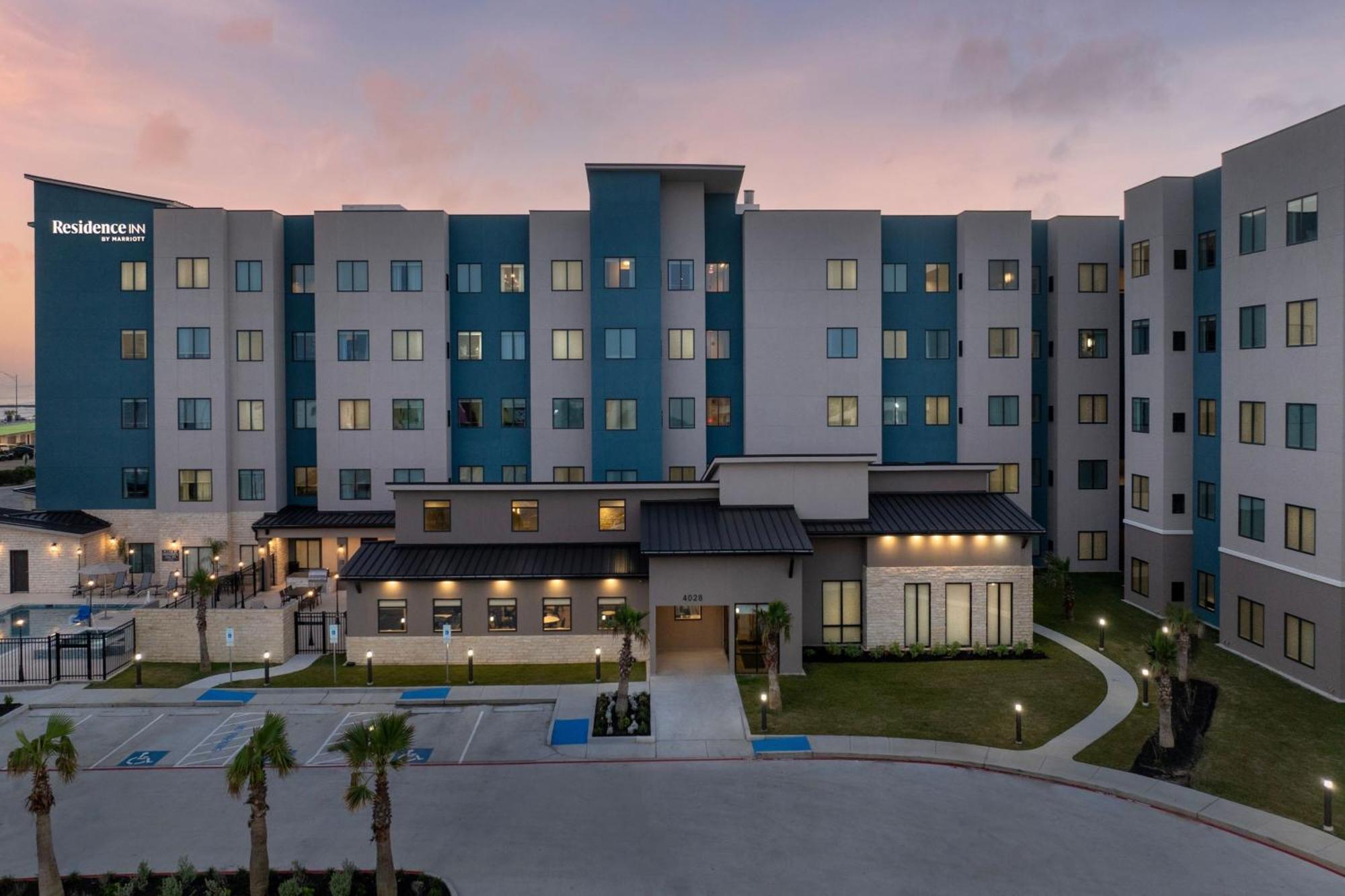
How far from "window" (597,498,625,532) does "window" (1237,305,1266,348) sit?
26.3 m

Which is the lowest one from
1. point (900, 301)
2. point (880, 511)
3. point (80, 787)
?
point (80, 787)

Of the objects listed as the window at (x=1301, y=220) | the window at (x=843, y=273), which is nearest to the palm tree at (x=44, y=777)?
the window at (x=1301, y=220)

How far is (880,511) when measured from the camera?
3384 cm

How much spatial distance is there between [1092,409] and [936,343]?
10.5 m

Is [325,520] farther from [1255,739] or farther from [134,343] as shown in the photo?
[1255,739]

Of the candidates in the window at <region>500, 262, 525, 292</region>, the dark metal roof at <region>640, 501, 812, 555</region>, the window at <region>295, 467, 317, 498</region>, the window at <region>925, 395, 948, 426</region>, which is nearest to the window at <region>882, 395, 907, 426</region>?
the window at <region>925, 395, 948, 426</region>

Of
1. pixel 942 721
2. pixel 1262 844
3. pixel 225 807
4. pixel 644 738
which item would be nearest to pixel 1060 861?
pixel 1262 844

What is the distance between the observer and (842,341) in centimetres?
4684

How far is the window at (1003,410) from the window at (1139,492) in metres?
8.48

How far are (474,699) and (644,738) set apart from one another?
7092mm

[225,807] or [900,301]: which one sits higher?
[900,301]

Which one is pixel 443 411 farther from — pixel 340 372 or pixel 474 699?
pixel 474 699

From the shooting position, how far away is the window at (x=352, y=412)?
46.4 metres

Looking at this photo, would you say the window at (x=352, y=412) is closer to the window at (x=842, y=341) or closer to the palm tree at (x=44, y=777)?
the window at (x=842, y=341)
